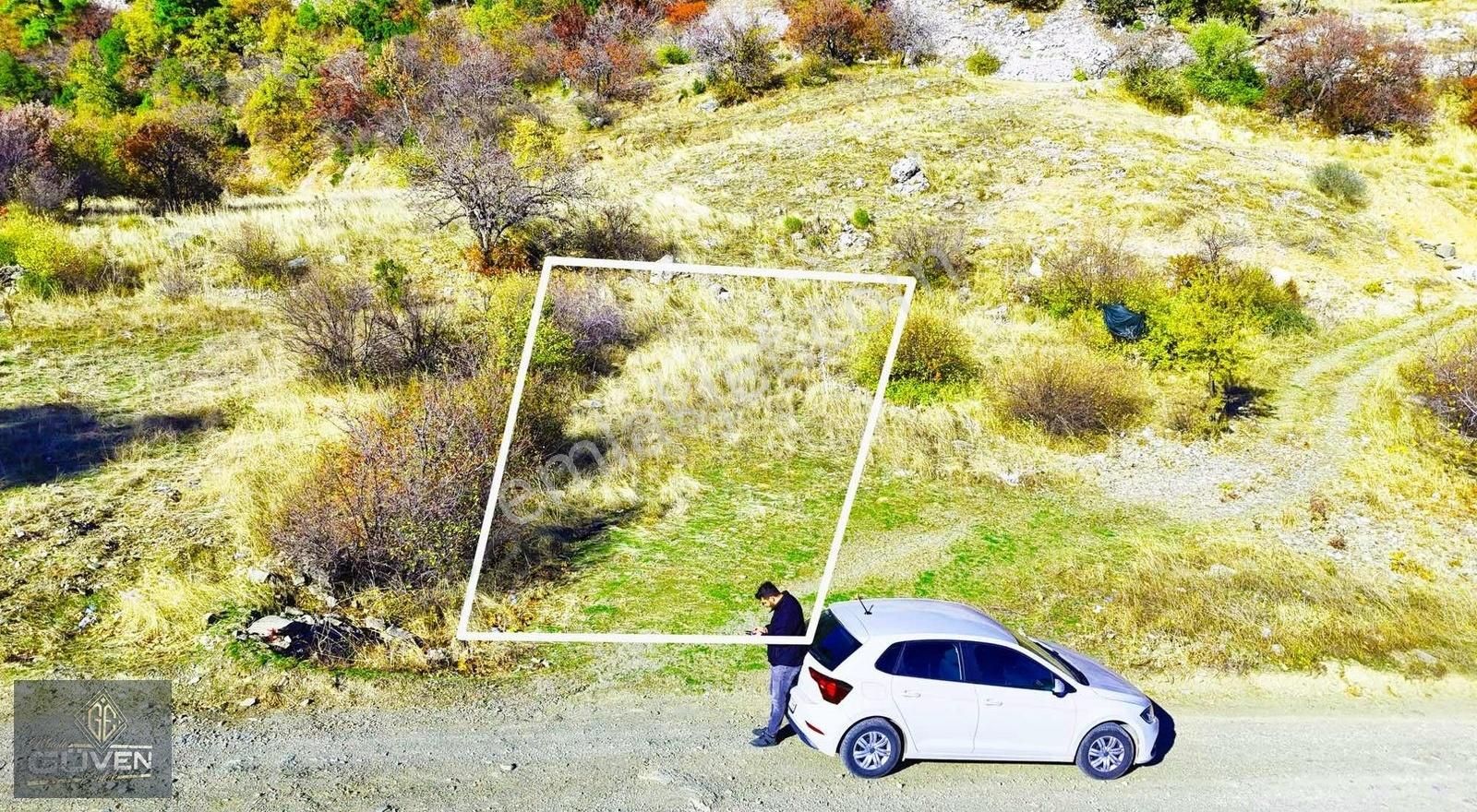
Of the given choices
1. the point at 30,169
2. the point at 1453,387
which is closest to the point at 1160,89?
the point at 1453,387

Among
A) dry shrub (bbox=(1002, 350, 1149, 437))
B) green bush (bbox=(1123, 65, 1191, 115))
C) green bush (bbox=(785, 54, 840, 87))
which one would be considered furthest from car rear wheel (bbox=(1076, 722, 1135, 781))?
green bush (bbox=(785, 54, 840, 87))

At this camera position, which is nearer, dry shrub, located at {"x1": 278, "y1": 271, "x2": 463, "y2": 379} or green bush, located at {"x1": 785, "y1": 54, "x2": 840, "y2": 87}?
dry shrub, located at {"x1": 278, "y1": 271, "x2": 463, "y2": 379}

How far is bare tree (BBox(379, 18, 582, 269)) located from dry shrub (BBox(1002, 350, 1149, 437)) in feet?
51.8

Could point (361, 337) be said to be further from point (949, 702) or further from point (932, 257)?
point (932, 257)

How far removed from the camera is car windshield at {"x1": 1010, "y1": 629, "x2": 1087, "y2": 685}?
8477 millimetres

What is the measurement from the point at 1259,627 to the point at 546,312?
53.3 ft

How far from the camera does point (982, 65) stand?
45.4 metres

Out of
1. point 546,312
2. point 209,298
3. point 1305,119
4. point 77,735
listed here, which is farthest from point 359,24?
point 77,735

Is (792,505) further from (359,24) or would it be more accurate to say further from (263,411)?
(359,24)

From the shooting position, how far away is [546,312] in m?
20.7

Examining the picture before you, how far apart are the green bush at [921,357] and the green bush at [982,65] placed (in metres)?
29.8

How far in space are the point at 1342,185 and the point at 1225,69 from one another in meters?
12.0

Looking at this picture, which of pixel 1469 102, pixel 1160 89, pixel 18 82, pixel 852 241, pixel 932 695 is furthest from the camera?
pixel 18 82

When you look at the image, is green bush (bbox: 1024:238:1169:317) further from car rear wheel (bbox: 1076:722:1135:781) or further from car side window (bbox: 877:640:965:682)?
car side window (bbox: 877:640:965:682)
